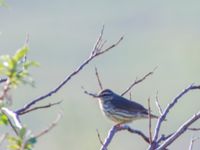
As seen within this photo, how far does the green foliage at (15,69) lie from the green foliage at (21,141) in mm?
156

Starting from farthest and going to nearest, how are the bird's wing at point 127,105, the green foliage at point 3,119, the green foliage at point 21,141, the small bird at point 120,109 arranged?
the bird's wing at point 127,105 → the small bird at point 120,109 → the green foliage at point 3,119 → the green foliage at point 21,141

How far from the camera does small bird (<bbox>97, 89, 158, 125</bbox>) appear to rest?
10078 millimetres

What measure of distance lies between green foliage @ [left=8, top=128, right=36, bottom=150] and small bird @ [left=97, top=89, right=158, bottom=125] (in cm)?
663

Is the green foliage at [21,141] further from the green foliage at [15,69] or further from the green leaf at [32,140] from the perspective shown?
the green foliage at [15,69]

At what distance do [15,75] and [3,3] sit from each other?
0.51 metres

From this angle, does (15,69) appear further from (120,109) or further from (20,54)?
(120,109)

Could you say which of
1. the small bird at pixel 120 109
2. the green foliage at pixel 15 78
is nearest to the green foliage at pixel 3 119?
the green foliage at pixel 15 78

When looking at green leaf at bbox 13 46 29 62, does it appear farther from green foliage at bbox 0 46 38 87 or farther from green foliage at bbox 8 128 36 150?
green foliage at bbox 8 128 36 150

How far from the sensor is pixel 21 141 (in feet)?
10.6

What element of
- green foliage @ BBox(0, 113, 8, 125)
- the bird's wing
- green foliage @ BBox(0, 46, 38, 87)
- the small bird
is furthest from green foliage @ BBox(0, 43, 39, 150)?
the bird's wing

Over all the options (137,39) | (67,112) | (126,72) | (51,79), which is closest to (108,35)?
(137,39)

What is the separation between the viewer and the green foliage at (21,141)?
10.6ft

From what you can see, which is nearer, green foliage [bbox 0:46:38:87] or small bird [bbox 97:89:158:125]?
green foliage [bbox 0:46:38:87]

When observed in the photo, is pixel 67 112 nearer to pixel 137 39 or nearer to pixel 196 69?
pixel 196 69
